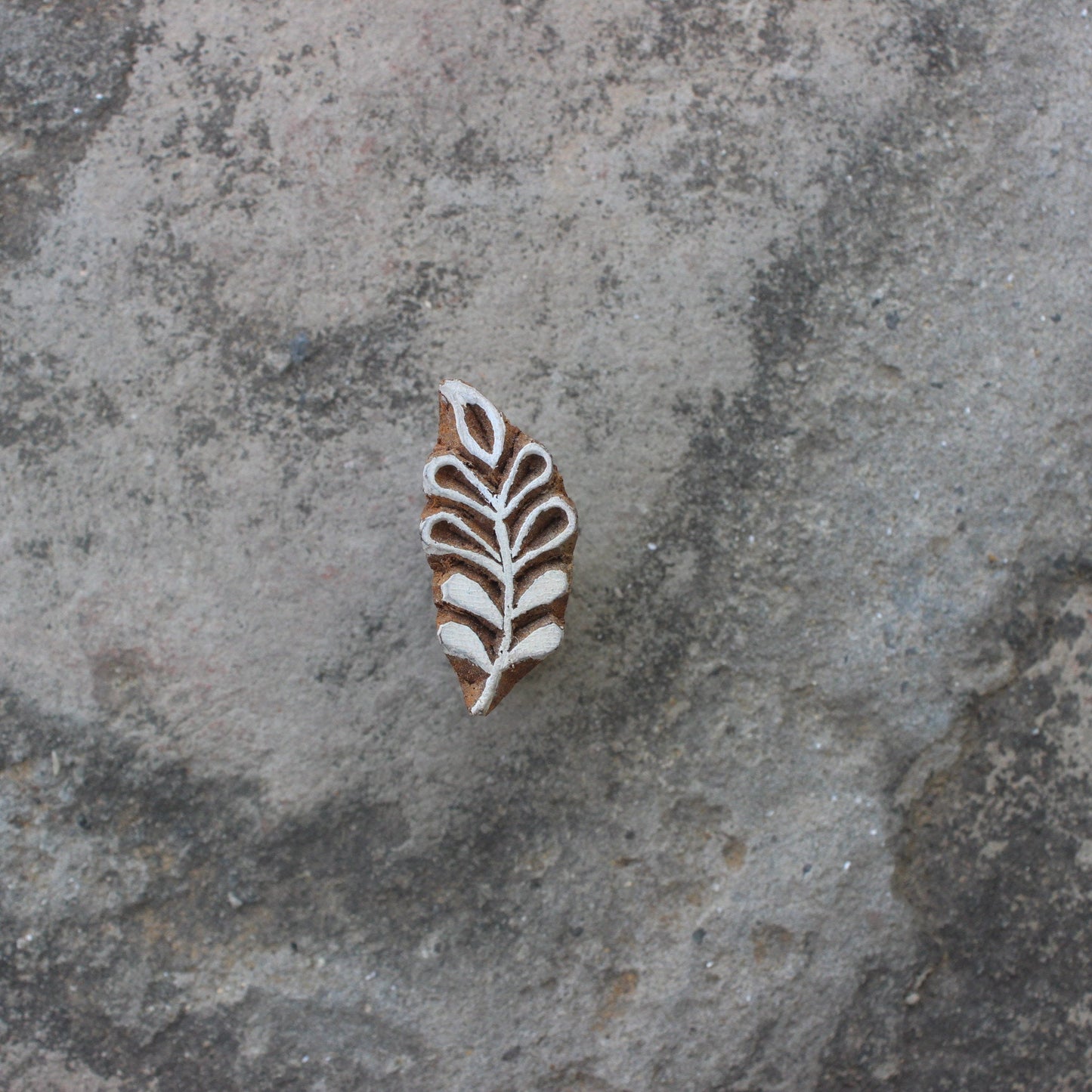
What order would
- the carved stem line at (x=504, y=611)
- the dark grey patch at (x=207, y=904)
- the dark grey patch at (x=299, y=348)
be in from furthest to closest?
the dark grey patch at (x=299, y=348) < the dark grey patch at (x=207, y=904) < the carved stem line at (x=504, y=611)

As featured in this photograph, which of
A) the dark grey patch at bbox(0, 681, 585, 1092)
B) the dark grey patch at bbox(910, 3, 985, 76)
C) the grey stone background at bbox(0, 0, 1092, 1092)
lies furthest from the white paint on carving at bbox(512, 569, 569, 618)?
the dark grey patch at bbox(910, 3, 985, 76)

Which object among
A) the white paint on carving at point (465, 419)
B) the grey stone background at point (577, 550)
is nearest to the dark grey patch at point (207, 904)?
the grey stone background at point (577, 550)

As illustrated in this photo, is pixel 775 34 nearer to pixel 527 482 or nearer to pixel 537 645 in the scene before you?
pixel 527 482

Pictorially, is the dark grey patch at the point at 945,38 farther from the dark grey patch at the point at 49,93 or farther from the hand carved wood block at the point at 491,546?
the dark grey patch at the point at 49,93

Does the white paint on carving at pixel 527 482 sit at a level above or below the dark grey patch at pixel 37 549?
below

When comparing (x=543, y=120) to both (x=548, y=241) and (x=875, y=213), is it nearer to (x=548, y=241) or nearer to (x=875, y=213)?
(x=548, y=241)

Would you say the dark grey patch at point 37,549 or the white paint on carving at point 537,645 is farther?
the dark grey patch at point 37,549

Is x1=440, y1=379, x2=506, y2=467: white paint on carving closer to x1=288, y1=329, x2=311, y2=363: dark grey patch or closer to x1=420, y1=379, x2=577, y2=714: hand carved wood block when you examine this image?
x1=420, y1=379, x2=577, y2=714: hand carved wood block

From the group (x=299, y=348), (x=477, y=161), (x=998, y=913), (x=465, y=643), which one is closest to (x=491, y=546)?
(x=465, y=643)
